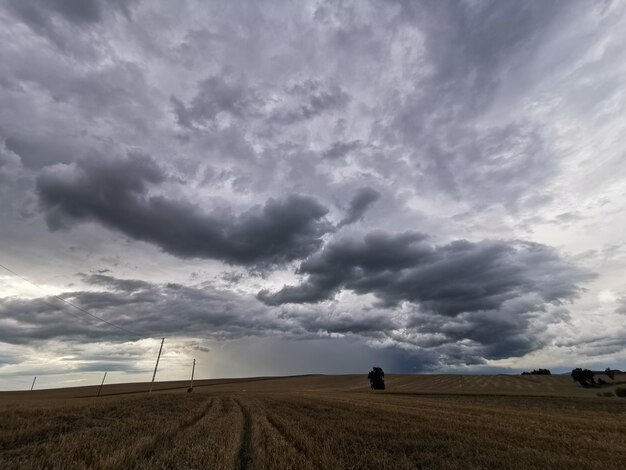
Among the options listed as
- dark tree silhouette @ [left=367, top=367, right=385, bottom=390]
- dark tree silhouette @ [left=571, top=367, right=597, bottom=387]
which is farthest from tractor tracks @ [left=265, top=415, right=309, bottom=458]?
dark tree silhouette @ [left=571, top=367, right=597, bottom=387]

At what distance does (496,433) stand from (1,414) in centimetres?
2645

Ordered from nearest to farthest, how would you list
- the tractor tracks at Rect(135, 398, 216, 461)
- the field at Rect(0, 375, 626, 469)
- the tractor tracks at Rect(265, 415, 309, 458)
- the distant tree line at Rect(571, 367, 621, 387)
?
the field at Rect(0, 375, 626, 469), the tractor tracks at Rect(135, 398, 216, 461), the tractor tracks at Rect(265, 415, 309, 458), the distant tree line at Rect(571, 367, 621, 387)

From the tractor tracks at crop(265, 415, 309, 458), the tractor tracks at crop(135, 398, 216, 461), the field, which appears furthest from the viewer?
the tractor tracks at crop(265, 415, 309, 458)

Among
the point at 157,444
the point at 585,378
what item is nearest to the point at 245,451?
the point at 157,444

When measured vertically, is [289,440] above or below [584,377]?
below

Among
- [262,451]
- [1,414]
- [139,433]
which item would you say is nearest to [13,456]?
[139,433]

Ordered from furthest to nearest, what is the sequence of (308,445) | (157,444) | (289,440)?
(289,440)
(157,444)
(308,445)

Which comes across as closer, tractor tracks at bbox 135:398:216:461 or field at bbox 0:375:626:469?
field at bbox 0:375:626:469

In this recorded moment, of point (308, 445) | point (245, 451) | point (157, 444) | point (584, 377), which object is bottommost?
point (245, 451)

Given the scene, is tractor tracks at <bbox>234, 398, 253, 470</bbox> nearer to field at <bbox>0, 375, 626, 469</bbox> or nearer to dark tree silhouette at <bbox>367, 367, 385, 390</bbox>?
field at <bbox>0, 375, 626, 469</bbox>

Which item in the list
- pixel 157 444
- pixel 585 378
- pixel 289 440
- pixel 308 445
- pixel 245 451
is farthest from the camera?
pixel 585 378

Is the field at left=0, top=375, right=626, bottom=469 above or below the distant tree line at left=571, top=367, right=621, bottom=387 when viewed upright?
below

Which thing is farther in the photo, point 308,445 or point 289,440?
point 289,440

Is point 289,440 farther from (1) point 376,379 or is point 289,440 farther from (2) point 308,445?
(1) point 376,379
